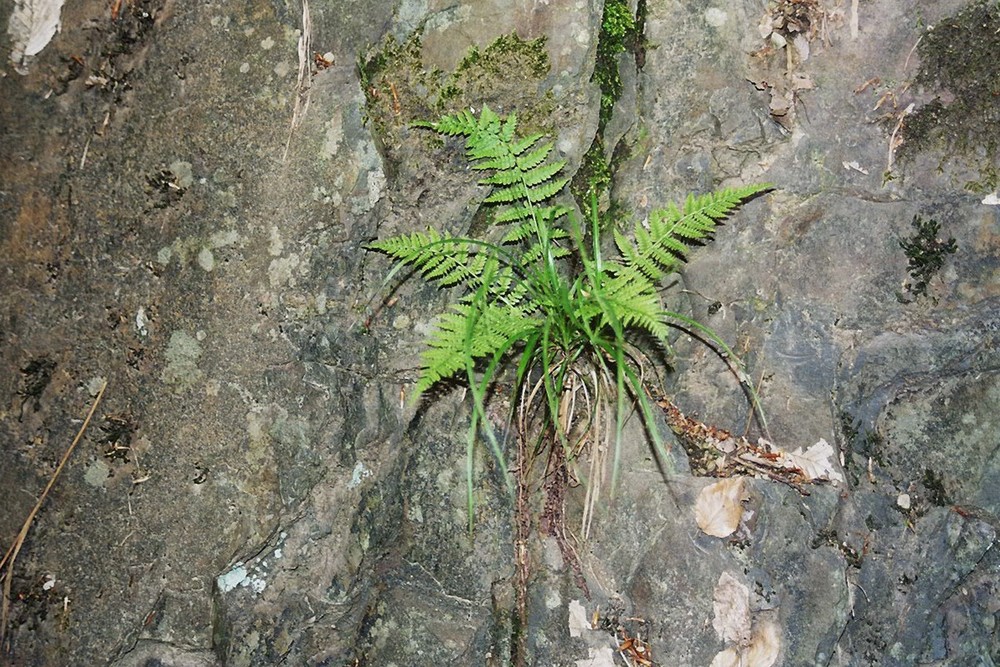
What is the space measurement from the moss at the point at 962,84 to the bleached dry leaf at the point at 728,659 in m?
2.13

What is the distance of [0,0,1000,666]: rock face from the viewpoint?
11.1 ft

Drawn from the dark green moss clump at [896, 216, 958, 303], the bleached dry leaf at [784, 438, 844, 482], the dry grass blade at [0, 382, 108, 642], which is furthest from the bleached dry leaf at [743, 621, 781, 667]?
the dry grass blade at [0, 382, 108, 642]

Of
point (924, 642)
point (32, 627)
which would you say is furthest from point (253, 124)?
point (924, 642)

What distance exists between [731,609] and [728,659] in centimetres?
19

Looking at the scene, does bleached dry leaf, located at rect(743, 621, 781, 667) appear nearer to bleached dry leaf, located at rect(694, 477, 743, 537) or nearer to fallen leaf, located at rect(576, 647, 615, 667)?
bleached dry leaf, located at rect(694, 477, 743, 537)

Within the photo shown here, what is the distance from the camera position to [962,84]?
135 inches

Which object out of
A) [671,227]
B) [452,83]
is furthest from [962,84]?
[452,83]

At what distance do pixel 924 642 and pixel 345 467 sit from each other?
95.1 inches

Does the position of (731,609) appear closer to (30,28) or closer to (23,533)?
(23,533)

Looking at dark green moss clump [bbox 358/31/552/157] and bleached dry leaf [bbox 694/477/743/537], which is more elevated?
dark green moss clump [bbox 358/31/552/157]

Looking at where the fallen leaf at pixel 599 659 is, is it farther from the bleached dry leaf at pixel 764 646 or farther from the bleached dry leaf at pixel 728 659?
the bleached dry leaf at pixel 764 646

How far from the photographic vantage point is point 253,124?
3.68 metres

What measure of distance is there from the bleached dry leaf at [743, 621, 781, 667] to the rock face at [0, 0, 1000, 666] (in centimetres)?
8

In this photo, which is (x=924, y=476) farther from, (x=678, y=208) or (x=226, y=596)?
(x=226, y=596)
